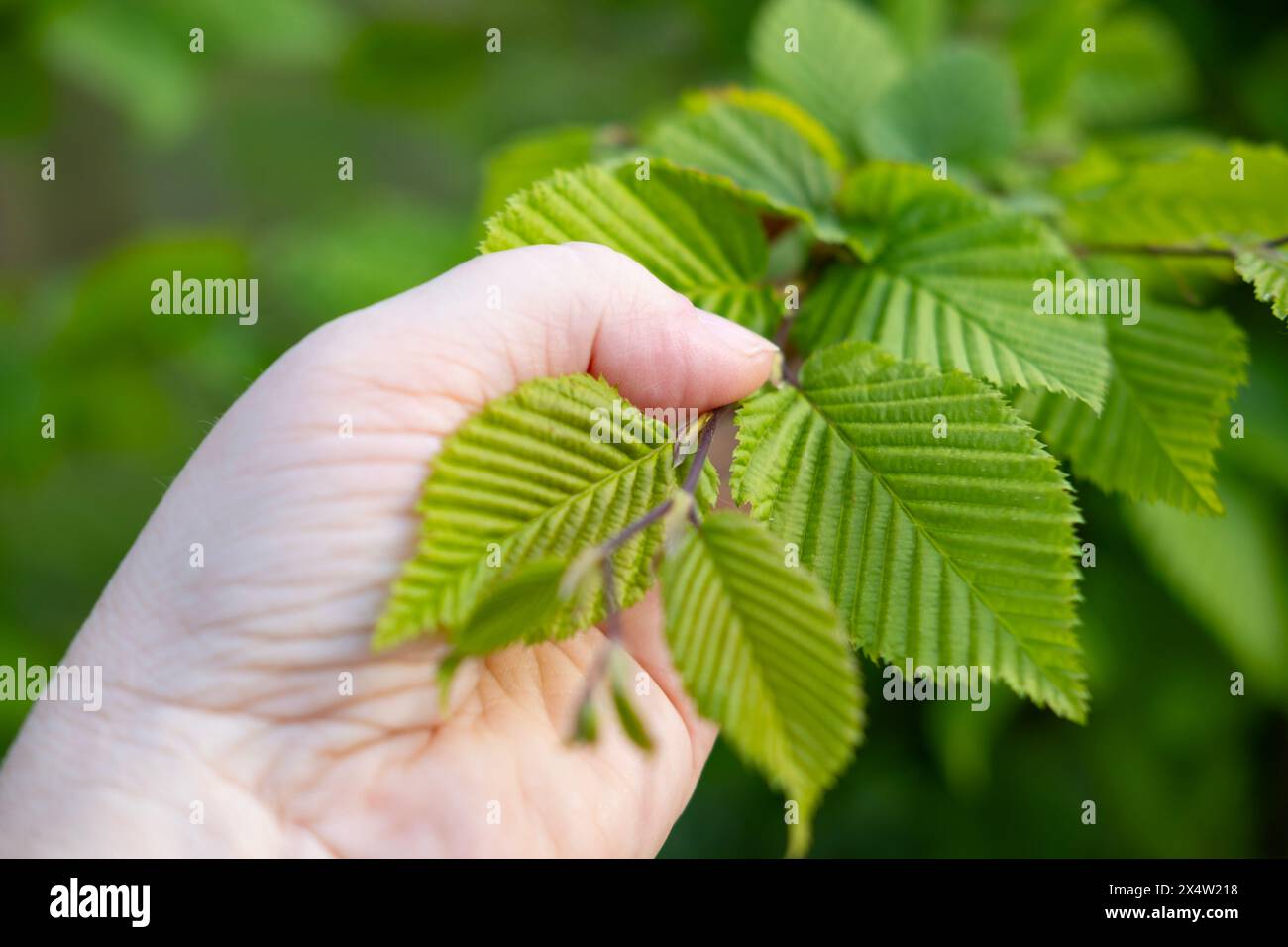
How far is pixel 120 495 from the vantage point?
2.81m

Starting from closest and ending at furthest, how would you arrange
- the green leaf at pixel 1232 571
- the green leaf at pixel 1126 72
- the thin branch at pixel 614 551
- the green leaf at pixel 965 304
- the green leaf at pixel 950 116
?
A: 1. the thin branch at pixel 614 551
2. the green leaf at pixel 965 304
3. the green leaf at pixel 950 116
4. the green leaf at pixel 1232 571
5. the green leaf at pixel 1126 72

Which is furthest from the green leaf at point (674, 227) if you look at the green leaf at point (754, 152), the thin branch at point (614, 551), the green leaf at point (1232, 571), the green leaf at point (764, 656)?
the green leaf at point (1232, 571)

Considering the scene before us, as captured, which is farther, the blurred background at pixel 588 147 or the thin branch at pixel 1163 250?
the blurred background at pixel 588 147

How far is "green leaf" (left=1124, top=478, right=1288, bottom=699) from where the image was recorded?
1.35 meters

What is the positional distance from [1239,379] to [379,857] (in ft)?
2.62

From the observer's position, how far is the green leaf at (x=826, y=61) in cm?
111

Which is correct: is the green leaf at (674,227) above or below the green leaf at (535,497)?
above

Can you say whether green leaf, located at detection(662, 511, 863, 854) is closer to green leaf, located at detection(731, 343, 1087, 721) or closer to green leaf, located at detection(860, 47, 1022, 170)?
green leaf, located at detection(731, 343, 1087, 721)

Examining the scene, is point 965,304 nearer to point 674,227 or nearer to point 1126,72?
point 674,227

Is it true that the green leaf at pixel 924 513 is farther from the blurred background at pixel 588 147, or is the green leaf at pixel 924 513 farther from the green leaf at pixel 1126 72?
the green leaf at pixel 1126 72

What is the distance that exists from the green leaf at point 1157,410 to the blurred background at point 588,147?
1.64ft

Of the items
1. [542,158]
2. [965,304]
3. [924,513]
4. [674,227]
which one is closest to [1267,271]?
[965,304]

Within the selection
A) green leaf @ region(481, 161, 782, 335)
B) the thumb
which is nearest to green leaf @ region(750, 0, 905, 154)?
green leaf @ region(481, 161, 782, 335)
